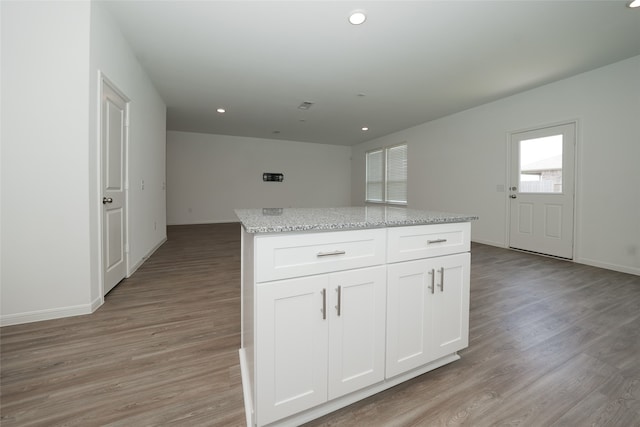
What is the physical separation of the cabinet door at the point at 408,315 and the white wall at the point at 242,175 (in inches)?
298

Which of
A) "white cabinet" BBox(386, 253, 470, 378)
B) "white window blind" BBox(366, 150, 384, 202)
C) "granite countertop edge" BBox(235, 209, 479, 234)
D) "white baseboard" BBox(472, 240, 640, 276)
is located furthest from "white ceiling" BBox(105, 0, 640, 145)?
"white window blind" BBox(366, 150, 384, 202)

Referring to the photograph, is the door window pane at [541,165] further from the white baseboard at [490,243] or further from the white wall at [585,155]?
the white baseboard at [490,243]

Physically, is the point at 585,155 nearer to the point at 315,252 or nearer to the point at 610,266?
the point at 610,266

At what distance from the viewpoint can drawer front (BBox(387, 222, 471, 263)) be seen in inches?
52.8

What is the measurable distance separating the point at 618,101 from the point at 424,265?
13.5 feet

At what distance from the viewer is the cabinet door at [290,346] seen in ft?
3.51

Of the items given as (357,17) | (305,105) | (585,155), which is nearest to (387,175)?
(305,105)

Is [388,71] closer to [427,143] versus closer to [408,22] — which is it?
[408,22]

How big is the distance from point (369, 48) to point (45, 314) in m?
3.92

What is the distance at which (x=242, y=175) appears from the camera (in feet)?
27.4

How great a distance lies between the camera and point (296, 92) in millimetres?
4543

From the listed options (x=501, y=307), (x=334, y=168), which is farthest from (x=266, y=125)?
(x=501, y=307)

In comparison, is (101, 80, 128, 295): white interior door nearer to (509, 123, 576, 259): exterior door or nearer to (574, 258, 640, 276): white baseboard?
(509, 123, 576, 259): exterior door

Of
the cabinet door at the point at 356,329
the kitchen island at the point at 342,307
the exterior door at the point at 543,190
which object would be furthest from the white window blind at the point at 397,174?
the cabinet door at the point at 356,329
